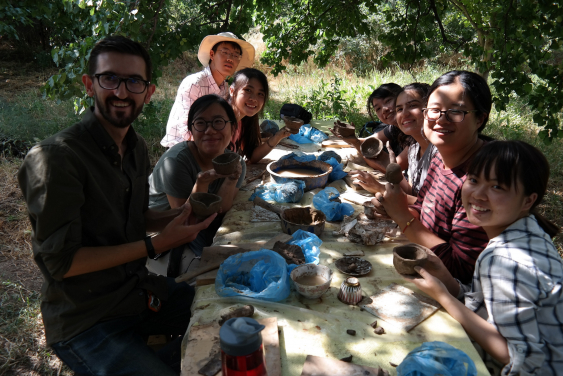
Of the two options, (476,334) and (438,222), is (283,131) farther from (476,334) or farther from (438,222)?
(476,334)

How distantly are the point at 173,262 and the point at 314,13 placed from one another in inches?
229

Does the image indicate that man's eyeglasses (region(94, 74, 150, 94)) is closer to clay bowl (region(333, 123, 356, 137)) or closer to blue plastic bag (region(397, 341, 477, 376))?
blue plastic bag (region(397, 341, 477, 376))

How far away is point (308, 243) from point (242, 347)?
1277 mm

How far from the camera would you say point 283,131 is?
167 inches

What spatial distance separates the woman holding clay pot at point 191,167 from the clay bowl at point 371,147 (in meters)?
1.59

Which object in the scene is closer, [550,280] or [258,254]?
[550,280]

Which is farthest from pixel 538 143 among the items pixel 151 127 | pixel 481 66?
pixel 151 127

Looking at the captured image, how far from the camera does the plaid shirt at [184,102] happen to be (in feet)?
13.4

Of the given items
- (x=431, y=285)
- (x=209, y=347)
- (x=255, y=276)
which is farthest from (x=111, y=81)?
(x=431, y=285)

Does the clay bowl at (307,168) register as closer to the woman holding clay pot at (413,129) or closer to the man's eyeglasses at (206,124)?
the woman holding clay pot at (413,129)

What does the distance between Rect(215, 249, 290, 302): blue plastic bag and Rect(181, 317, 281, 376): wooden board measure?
177mm

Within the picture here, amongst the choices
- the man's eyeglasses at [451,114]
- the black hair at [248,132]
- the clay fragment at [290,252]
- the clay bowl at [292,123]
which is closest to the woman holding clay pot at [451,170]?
the man's eyeglasses at [451,114]

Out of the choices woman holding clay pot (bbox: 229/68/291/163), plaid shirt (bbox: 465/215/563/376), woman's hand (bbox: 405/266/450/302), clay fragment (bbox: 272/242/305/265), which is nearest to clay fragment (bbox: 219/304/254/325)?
clay fragment (bbox: 272/242/305/265)

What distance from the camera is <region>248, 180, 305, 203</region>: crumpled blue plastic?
3.09 meters
